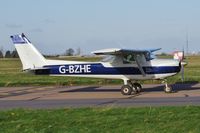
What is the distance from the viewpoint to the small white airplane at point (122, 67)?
22547 mm

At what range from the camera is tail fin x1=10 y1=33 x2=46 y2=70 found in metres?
24.4

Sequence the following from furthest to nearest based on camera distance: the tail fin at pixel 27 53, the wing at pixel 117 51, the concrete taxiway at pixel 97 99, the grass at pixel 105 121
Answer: the tail fin at pixel 27 53 → the wing at pixel 117 51 → the concrete taxiway at pixel 97 99 → the grass at pixel 105 121

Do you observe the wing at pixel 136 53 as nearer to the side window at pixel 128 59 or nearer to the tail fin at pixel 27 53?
the side window at pixel 128 59

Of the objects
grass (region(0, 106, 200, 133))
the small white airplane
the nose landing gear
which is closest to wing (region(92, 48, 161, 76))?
the small white airplane

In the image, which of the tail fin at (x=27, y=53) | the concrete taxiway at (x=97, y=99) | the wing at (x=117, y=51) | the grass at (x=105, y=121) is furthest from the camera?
the tail fin at (x=27, y=53)

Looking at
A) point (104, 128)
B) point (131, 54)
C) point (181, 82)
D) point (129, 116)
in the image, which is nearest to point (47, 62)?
point (131, 54)

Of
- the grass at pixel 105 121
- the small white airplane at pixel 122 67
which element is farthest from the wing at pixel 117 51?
the grass at pixel 105 121

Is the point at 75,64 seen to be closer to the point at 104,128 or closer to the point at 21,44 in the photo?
the point at 21,44

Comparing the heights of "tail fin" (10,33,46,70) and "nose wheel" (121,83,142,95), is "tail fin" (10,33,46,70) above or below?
above

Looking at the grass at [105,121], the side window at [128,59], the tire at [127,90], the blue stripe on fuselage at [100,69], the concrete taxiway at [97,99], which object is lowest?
the grass at [105,121]

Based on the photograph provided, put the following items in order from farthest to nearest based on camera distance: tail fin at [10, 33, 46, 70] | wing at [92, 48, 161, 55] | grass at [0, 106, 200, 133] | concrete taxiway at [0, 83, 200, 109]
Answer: tail fin at [10, 33, 46, 70]
wing at [92, 48, 161, 55]
concrete taxiway at [0, 83, 200, 109]
grass at [0, 106, 200, 133]

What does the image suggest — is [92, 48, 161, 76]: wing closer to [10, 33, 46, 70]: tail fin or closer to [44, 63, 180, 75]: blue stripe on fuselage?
[44, 63, 180, 75]: blue stripe on fuselage

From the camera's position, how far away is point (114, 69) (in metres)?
23.2

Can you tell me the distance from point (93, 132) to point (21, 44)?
1548 centimetres
